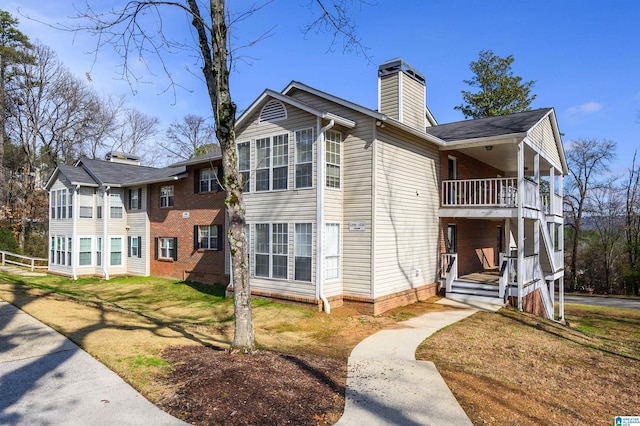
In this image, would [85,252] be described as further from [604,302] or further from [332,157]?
[604,302]

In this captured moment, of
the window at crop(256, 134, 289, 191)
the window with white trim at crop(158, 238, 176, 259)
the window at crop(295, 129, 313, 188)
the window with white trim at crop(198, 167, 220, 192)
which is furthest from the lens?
the window with white trim at crop(158, 238, 176, 259)

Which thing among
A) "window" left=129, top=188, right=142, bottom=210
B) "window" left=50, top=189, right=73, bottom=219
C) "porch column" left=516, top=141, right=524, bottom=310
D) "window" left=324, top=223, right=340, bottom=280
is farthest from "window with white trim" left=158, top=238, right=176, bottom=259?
"porch column" left=516, top=141, right=524, bottom=310

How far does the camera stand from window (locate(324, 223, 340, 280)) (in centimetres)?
1204

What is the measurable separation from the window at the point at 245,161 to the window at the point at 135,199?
10598 millimetres

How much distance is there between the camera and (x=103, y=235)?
2164 centimetres

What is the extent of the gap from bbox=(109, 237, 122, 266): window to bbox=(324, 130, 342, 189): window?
15534mm

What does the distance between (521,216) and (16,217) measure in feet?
118

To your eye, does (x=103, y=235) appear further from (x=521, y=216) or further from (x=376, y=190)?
(x=521, y=216)

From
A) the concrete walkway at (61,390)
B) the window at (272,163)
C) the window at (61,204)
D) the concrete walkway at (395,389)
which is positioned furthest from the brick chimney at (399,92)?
the window at (61,204)

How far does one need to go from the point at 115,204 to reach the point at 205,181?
7.54 metres

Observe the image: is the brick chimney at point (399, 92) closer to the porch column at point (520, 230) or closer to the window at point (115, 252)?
the porch column at point (520, 230)

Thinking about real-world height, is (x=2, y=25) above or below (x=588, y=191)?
above

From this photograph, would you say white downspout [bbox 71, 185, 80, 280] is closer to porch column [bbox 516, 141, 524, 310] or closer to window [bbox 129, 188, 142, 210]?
window [bbox 129, 188, 142, 210]

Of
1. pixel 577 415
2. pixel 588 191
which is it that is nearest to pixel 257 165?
pixel 577 415
